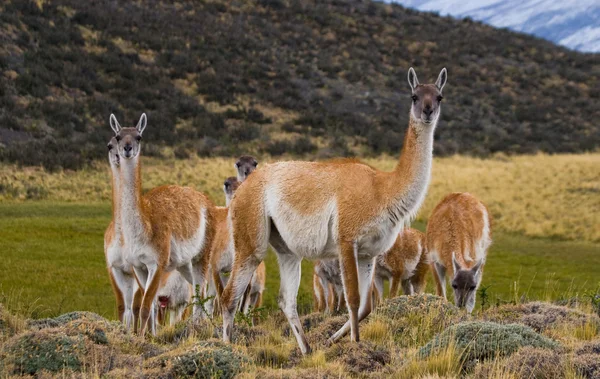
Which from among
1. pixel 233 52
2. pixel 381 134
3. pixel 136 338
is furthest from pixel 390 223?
pixel 233 52

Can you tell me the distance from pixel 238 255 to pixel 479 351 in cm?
277

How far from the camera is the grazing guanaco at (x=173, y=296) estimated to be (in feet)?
38.5

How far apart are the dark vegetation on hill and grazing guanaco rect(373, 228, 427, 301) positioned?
77.0 ft

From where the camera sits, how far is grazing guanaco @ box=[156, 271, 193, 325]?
1175 cm

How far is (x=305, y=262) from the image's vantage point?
22.6 metres

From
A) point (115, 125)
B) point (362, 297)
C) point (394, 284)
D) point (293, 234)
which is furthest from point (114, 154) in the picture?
point (394, 284)

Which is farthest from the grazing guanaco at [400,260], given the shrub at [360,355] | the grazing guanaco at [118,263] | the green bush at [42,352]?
the green bush at [42,352]

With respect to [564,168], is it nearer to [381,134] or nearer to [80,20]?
[381,134]

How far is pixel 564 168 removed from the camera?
38938 millimetres

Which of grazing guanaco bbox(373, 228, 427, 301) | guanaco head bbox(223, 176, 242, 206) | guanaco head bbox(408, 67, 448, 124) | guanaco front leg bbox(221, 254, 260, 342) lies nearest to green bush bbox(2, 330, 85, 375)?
guanaco front leg bbox(221, 254, 260, 342)

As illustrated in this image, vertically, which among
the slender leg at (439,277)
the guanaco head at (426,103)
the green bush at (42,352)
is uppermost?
the guanaco head at (426,103)

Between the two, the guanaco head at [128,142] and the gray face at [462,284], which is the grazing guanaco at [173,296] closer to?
the guanaco head at [128,142]

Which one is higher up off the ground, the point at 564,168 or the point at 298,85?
the point at 298,85

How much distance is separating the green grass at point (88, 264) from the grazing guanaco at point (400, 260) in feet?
5.77
